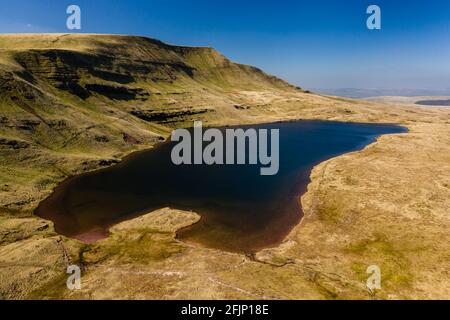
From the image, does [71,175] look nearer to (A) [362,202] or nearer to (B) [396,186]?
(A) [362,202]

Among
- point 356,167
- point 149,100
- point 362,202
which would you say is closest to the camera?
point 362,202

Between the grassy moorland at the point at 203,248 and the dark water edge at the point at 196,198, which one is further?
Answer: the dark water edge at the point at 196,198

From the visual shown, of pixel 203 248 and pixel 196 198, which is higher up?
pixel 196 198

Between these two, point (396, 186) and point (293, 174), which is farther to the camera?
point (293, 174)

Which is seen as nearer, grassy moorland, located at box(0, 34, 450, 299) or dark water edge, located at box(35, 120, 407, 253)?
grassy moorland, located at box(0, 34, 450, 299)

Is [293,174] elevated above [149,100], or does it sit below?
below

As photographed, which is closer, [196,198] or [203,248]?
[203,248]
